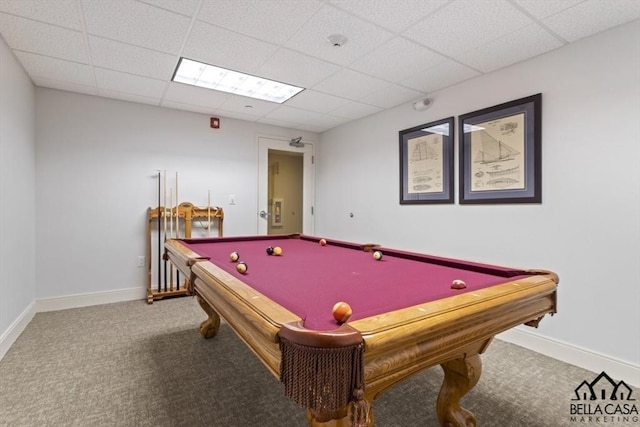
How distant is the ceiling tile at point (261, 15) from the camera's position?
5.84 ft

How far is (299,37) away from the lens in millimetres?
2113

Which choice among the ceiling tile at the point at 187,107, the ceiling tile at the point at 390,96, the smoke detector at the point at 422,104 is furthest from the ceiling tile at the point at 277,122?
the smoke detector at the point at 422,104

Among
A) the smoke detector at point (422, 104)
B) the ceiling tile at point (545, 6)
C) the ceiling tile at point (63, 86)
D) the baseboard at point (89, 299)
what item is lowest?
the baseboard at point (89, 299)

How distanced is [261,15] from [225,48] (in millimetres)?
497

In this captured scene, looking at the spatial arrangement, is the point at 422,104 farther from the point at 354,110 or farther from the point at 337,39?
the point at 337,39

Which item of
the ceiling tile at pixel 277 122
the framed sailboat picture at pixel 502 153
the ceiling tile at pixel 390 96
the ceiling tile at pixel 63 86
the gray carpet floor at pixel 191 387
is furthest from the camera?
the ceiling tile at pixel 277 122

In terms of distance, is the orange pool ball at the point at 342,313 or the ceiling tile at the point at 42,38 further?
the ceiling tile at the point at 42,38

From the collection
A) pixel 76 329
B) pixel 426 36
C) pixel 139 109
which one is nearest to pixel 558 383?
pixel 426 36

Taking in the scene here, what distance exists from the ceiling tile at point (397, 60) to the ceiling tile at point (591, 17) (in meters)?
0.72

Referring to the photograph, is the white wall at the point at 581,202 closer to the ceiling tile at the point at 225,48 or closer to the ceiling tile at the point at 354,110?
the ceiling tile at the point at 354,110

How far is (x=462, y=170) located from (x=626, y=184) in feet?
3.61

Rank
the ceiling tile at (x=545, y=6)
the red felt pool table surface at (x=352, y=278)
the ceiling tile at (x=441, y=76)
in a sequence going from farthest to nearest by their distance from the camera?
the ceiling tile at (x=441, y=76)
the ceiling tile at (x=545, y=6)
the red felt pool table surface at (x=352, y=278)

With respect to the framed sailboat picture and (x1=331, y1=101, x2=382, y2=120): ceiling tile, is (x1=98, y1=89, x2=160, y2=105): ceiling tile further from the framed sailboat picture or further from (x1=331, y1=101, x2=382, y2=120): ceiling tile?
the framed sailboat picture

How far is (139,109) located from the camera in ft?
11.6
